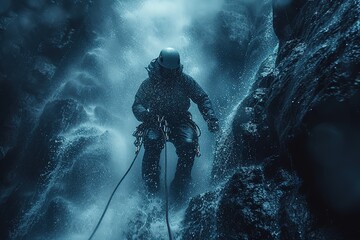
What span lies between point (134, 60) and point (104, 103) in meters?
2.19

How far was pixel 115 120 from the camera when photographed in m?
8.12

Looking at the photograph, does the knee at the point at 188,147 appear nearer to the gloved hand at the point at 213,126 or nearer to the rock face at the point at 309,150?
the gloved hand at the point at 213,126

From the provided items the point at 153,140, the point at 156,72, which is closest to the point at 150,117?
the point at 153,140

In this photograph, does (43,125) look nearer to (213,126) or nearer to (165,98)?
(165,98)

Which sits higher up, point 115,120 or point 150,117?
point 115,120

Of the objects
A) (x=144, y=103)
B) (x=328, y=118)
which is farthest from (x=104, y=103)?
(x=328, y=118)

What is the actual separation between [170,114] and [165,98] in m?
0.34

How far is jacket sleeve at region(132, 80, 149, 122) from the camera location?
534 centimetres

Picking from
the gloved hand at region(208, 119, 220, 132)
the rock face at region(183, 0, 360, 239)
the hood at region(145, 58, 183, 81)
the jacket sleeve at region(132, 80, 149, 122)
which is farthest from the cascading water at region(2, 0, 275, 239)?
the hood at region(145, 58, 183, 81)

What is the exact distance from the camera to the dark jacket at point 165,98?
5477 millimetres

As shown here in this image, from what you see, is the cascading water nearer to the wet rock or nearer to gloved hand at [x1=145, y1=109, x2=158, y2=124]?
the wet rock

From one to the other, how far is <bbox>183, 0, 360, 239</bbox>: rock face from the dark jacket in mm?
1606

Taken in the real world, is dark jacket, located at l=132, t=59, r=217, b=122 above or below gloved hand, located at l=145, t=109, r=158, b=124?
above

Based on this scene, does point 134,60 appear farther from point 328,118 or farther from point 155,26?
point 328,118
